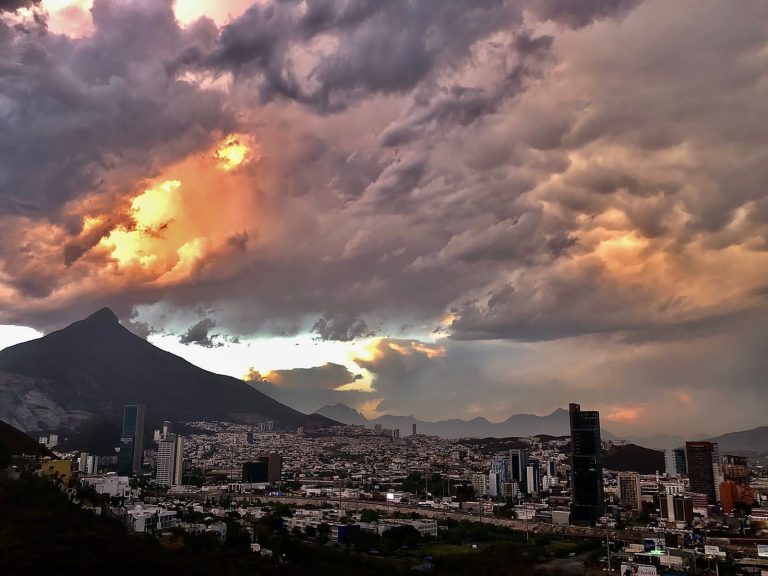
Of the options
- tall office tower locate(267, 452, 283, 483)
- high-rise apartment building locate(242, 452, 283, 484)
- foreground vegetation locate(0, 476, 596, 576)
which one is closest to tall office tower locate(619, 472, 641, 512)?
foreground vegetation locate(0, 476, 596, 576)

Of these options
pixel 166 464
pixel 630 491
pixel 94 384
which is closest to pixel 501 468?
pixel 630 491

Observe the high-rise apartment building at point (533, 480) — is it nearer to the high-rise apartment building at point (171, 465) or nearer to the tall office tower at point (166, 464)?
the high-rise apartment building at point (171, 465)

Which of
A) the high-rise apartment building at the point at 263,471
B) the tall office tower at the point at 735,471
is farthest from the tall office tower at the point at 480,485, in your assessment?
the tall office tower at the point at 735,471

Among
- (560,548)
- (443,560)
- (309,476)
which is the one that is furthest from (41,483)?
(309,476)

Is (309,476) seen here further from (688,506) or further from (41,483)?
(41,483)

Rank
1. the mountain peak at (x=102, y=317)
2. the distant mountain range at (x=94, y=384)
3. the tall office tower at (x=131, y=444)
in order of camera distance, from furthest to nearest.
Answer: the mountain peak at (x=102, y=317) < the distant mountain range at (x=94, y=384) < the tall office tower at (x=131, y=444)

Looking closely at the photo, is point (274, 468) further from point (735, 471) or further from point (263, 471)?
point (735, 471)

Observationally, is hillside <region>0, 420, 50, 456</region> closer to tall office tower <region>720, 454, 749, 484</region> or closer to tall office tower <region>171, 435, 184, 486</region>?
tall office tower <region>171, 435, 184, 486</region>
